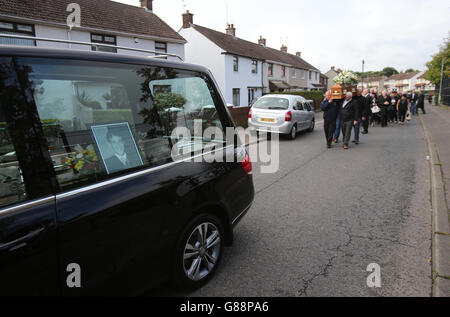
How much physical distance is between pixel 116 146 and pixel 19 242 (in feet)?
2.81

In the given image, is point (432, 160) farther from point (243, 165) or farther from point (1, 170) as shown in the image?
point (1, 170)

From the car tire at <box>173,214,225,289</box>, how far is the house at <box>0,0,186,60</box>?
10.8 m

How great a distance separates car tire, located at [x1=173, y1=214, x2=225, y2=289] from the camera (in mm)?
2539

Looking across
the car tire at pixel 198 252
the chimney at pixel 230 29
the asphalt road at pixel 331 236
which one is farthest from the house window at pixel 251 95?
the car tire at pixel 198 252

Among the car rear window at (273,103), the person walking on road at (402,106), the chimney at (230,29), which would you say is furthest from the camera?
the chimney at (230,29)

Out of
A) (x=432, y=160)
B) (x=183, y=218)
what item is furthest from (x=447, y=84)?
(x=183, y=218)

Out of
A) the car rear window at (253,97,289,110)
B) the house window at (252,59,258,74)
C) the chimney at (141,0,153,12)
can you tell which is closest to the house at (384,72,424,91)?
the house window at (252,59,258,74)

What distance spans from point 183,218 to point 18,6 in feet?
62.3

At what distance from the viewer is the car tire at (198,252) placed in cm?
254

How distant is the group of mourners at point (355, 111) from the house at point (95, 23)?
7.93 meters

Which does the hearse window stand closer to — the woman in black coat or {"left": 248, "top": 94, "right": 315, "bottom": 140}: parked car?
{"left": 248, "top": 94, "right": 315, "bottom": 140}: parked car

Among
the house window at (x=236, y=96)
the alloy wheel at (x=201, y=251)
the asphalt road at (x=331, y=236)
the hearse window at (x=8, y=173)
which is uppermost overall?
the house window at (x=236, y=96)

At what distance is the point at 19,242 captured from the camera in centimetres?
158

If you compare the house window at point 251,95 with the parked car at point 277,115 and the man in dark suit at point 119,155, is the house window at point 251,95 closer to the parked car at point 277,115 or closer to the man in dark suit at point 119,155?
the parked car at point 277,115
